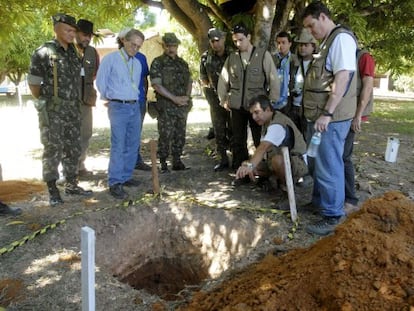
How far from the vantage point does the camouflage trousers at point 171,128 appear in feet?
19.5

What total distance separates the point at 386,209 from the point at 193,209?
2370mm

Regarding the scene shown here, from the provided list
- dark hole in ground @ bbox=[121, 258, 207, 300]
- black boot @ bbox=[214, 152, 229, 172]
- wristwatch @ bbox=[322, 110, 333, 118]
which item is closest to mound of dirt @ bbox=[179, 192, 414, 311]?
wristwatch @ bbox=[322, 110, 333, 118]

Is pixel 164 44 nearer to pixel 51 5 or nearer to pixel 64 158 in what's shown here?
pixel 51 5

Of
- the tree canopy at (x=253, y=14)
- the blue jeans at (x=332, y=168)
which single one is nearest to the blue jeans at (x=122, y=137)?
the tree canopy at (x=253, y=14)

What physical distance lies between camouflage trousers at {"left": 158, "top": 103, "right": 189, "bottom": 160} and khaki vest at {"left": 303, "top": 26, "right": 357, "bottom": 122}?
96.9 inches

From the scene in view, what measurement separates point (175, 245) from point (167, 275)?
1.11 ft

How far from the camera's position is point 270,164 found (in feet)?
15.7

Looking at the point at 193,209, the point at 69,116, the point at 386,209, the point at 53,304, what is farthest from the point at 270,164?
the point at 53,304

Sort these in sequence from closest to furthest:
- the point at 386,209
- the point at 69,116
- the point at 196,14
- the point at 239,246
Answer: the point at 386,209, the point at 239,246, the point at 69,116, the point at 196,14

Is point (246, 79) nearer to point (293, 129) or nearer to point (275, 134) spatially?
point (293, 129)

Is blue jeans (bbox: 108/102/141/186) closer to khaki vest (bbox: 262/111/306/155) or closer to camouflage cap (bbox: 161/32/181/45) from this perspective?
camouflage cap (bbox: 161/32/181/45)

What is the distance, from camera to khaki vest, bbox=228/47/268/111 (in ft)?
17.3

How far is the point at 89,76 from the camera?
561cm

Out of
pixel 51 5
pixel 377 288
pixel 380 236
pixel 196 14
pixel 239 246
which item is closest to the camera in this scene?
pixel 377 288
